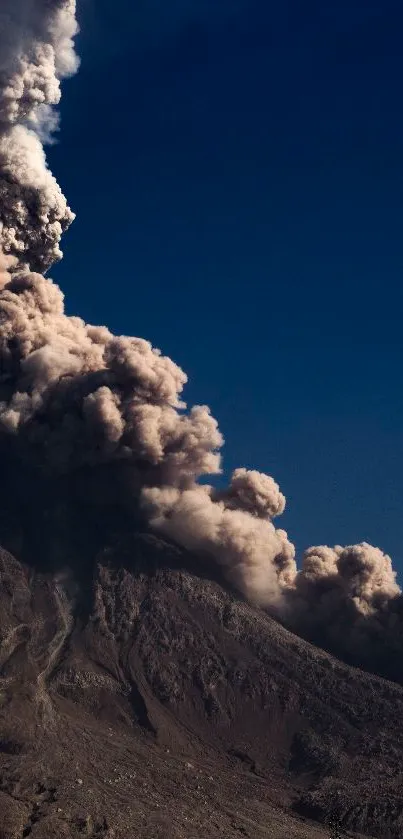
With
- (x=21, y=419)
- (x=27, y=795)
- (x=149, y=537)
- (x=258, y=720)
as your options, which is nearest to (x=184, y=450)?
(x=149, y=537)

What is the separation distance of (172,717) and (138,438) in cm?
1760

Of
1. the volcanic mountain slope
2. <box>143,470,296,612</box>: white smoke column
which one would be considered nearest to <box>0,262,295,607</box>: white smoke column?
<box>143,470,296,612</box>: white smoke column

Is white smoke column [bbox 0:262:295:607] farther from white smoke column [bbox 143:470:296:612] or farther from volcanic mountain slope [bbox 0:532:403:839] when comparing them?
volcanic mountain slope [bbox 0:532:403:839]

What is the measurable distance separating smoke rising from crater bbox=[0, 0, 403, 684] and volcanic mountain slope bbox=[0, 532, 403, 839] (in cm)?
290

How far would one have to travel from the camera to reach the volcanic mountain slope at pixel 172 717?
48.1m

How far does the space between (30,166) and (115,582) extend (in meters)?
28.2

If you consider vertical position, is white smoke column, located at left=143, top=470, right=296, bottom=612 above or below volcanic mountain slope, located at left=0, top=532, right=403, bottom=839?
above

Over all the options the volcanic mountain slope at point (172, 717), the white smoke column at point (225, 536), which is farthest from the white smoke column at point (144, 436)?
the volcanic mountain slope at point (172, 717)

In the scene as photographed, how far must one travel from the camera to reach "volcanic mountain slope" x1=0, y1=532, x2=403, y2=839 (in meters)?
48.1

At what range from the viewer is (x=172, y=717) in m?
57.3

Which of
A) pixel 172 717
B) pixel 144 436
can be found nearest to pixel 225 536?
pixel 144 436

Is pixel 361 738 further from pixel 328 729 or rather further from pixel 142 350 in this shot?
pixel 142 350

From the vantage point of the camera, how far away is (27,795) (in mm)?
47344

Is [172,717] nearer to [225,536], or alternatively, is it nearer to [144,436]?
[225,536]
